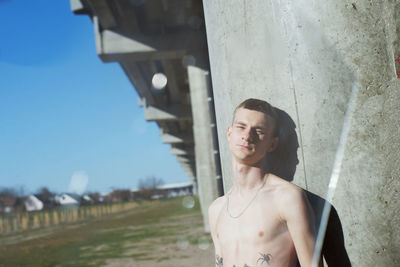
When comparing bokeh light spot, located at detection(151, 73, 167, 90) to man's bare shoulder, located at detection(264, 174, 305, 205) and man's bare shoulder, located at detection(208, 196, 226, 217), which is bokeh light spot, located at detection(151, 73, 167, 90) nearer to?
man's bare shoulder, located at detection(208, 196, 226, 217)

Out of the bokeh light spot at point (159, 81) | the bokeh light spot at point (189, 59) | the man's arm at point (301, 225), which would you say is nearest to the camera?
the man's arm at point (301, 225)

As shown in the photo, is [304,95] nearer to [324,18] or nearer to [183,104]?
[324,18]

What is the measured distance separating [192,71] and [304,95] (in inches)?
471

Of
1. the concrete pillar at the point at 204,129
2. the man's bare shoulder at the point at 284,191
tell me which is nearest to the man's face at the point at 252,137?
the man's bare shoulder at the point at 284,191

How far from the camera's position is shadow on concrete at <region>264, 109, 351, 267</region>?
230 cm

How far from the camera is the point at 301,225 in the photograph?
207 centimetres

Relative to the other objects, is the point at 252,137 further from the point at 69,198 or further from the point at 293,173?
the point at 69,198

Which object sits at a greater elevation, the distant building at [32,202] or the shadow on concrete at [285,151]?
the shadow on concrete at [285,151]

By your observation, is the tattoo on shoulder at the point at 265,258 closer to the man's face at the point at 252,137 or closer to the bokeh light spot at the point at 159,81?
the man's face at the point at 252,137

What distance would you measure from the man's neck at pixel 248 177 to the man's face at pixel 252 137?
0.04 meters

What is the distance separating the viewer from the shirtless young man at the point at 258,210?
82.5 inches

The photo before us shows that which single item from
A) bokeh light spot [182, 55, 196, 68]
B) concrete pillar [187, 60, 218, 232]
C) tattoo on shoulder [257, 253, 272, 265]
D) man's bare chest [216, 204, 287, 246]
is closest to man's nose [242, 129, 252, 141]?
man's bare chest [216, 204, 287, 246]

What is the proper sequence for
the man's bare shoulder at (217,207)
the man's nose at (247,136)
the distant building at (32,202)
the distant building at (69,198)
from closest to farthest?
the man's nose at (247,136)
the man's bare shoulder at (217,207)
the distant building at (32,202)
the distant building at (69,198)

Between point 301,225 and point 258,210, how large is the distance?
257 mm
